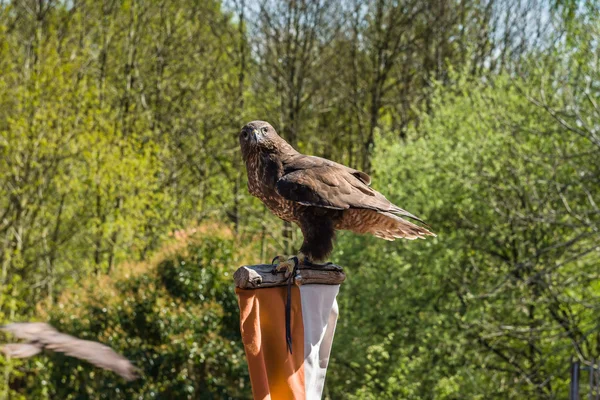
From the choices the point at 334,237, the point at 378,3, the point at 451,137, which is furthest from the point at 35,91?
the point at 334,237

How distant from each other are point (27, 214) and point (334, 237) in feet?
38.1

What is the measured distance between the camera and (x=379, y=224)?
391 cm

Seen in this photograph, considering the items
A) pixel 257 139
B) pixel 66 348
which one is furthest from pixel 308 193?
pixel 66 348

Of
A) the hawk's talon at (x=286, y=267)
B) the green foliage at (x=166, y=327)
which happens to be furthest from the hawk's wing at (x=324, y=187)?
the green foliage at (x=166, y=327)

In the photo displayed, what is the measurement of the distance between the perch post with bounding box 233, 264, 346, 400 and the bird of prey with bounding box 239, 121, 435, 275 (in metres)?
0.09

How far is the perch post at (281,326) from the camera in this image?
3.70 m

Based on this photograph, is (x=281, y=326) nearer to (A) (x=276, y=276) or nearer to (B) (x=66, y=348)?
(A) (x=276, y=276)

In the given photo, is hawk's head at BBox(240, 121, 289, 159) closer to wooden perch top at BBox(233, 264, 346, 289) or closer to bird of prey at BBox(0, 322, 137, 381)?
wooden perch top at BBox(233, 264, 346, 289)

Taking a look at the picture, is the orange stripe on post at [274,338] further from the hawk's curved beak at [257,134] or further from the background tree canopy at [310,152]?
the background tree canopy at [310,152]

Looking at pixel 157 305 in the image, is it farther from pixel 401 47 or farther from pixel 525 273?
pixel 401 47

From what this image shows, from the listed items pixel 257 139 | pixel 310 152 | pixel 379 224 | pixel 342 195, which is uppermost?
pixel 310 152

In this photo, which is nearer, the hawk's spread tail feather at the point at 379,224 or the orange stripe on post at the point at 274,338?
the orange stripe on post at the point at 274,338

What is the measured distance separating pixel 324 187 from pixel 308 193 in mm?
90

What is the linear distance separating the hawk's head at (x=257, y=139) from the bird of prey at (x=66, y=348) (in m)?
0.99
